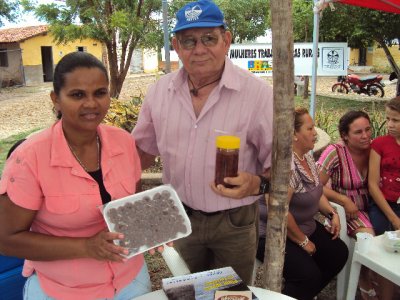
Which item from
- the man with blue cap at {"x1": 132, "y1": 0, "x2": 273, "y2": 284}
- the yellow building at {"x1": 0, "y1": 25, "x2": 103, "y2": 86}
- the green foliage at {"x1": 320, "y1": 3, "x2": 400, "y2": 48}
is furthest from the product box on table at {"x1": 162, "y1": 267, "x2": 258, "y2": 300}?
the yellow building at {"x1": 0, "y1": 25, "x2": 103, "y2": 86}

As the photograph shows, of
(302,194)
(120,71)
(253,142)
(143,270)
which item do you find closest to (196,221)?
(143,270)

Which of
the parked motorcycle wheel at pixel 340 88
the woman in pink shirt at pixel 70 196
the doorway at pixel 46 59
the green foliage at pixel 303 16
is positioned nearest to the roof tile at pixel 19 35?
the doorway at pixel 46 59

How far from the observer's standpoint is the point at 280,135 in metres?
1.52

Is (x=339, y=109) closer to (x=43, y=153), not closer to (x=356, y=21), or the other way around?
(x=356, y=21)

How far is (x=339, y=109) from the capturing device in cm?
1070

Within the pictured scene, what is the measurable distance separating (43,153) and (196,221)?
877 millimetres

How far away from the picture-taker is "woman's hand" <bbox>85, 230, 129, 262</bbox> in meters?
1.43

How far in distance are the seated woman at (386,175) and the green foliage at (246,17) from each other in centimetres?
1735

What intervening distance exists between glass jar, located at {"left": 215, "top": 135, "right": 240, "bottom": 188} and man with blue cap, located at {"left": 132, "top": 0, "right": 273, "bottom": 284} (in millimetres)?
320

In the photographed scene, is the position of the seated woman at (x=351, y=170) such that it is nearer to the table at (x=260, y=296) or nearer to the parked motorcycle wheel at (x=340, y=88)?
the table at (x=260, y=296)

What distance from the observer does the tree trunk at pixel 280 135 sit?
1409mm

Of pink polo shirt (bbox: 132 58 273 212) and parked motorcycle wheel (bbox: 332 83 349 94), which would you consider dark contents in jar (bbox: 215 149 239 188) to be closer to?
pink polo shirt (bbox: 132 58 273 212)

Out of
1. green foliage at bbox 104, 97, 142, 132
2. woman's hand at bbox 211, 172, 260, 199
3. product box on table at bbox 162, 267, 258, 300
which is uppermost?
woman's hand at bbox 211, 172, 260, 199

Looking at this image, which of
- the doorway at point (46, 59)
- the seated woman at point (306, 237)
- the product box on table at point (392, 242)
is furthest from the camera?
the doorway at point (46, 59)
